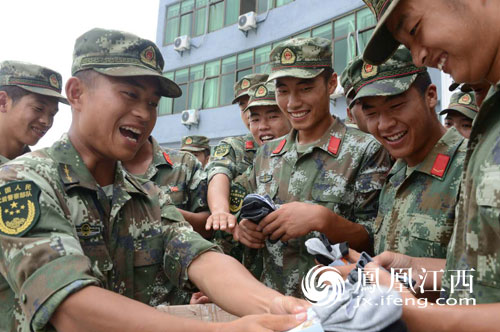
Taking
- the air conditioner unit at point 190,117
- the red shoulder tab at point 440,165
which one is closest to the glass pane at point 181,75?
the air conditioner unit at point 190,117

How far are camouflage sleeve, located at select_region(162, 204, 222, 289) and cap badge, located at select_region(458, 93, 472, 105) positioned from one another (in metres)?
3.78

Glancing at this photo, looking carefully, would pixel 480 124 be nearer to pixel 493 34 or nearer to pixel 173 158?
pixel 493 34

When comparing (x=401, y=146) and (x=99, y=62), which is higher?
(x=99, y=62)

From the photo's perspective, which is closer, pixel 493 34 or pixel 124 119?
pixel 493 34

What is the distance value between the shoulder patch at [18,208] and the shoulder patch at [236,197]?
1712 millimetres

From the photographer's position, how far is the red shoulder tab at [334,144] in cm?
275

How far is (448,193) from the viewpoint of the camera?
6.69 feet

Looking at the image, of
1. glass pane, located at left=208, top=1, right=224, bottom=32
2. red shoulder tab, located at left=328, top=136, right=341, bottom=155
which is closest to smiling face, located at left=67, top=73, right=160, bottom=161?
red shoulder tab, located at left=328, top=136, right=341, bottom=155

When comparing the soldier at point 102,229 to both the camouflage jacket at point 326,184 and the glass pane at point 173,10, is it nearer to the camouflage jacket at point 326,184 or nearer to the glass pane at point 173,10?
the camouflage jacket at point 326,184

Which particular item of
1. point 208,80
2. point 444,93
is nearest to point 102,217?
point 444,93

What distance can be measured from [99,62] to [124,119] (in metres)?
0.30

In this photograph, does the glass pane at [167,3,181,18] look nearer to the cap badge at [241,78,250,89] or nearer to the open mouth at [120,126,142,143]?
the cap badge at [241,78,250,89]

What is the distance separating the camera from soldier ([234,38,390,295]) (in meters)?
2.38

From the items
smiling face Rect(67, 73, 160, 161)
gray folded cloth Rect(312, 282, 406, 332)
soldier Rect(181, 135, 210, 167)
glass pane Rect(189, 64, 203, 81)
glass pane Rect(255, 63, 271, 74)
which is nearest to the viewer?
gray folded cloth Rect(312, 282, 406, 332)
